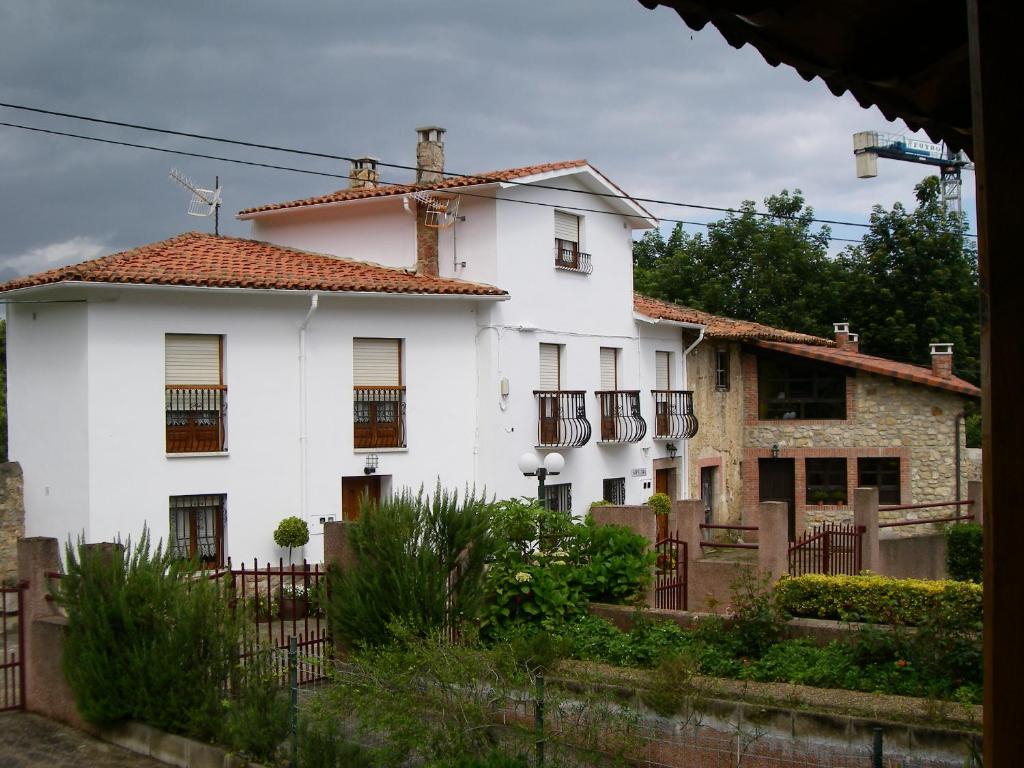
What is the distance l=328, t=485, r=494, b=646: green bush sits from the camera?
1097 cm

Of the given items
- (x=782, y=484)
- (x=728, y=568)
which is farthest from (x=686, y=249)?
(x=728, y=568)

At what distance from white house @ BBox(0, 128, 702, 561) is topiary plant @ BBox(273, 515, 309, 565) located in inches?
17.8

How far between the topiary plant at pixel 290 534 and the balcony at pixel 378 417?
217 cm

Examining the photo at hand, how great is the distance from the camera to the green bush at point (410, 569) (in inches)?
432

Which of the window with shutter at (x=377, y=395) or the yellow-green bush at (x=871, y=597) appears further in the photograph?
the window with shutter at (x=377, y=395)

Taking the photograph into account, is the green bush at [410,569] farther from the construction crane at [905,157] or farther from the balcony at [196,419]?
the construction crane at [905,157]

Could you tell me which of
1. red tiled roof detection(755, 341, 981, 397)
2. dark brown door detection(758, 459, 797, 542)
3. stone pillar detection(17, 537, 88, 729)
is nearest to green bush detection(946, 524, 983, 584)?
red tiled roof detection(755, 341, 981, 397)

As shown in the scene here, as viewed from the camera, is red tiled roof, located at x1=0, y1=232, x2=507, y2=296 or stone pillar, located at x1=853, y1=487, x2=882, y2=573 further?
red tiled roof, located at x1=0, y1=232, x2=507, y2=296

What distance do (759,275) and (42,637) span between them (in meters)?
34.7

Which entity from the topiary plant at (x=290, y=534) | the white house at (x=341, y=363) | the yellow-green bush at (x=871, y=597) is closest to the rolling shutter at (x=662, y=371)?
the white house at (x=341, y=363)

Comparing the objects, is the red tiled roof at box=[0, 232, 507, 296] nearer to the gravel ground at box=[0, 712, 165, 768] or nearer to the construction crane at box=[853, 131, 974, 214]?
the gravel ground at box=[0, 712, 165, 768]

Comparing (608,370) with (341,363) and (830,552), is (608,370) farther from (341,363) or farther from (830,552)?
(830,552)

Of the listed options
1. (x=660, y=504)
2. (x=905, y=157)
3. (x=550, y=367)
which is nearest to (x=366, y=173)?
(x=550, y=367)

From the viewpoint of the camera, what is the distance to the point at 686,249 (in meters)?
45.0
